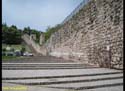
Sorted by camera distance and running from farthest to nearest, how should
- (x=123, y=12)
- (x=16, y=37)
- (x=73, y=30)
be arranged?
(x=16, y=37), (x=73, y=30), (x=123, y=12)

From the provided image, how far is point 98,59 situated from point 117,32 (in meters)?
2.71

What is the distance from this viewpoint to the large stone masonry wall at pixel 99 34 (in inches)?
477

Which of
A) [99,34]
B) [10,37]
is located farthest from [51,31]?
[99,34]

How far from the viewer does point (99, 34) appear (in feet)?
47.6

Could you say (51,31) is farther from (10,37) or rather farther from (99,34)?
(99,34)

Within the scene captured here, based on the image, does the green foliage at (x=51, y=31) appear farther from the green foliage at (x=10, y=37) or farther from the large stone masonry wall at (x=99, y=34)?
the green foliage at (x=10, y=37)

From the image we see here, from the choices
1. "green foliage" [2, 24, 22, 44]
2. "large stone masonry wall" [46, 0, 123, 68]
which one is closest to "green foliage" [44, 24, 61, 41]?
"large stone masonry wall" [46, 0, 123, 68]

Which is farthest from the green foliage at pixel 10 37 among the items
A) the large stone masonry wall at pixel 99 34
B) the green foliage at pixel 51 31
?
the large stone masonry wall at pixel 99 34

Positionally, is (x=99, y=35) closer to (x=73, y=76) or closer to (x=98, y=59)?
(x=98, y=59)

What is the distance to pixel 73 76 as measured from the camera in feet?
31.6

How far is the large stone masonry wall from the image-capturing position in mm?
12125

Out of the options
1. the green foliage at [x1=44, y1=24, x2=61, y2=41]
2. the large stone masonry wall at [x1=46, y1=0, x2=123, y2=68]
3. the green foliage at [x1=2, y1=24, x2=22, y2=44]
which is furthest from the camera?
the green foliage at [x1=2, y1=24, x2=22, y2=44]

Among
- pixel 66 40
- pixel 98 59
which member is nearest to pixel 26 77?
pixel 98 59

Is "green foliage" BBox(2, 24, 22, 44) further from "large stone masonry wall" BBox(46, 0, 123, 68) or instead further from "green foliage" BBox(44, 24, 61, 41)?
"large stone masonry wall" BBox(46, 0, 123, 68)
